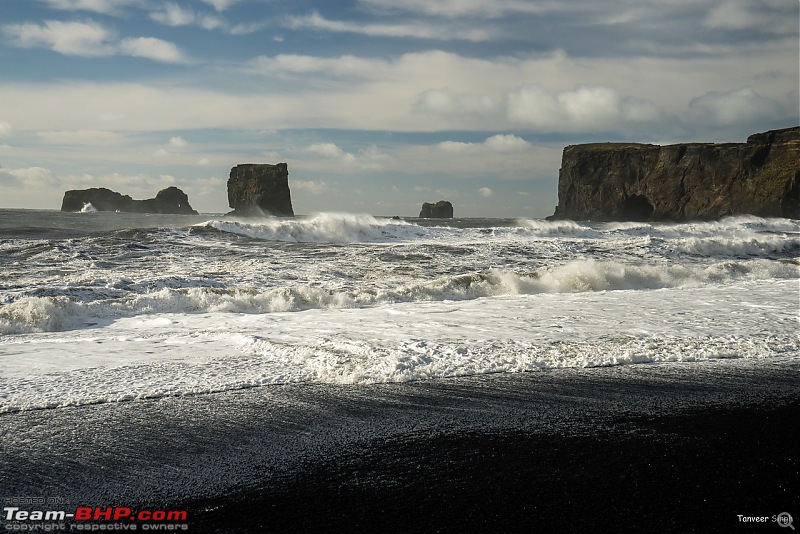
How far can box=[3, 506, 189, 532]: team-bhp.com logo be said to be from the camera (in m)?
2.67

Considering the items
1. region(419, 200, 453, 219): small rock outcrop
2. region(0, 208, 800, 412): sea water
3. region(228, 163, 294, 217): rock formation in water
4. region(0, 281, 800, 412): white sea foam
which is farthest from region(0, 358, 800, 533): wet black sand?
region(419, 200, 453, 219): small rock outcrop

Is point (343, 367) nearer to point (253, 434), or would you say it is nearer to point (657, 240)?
point (253, 434)

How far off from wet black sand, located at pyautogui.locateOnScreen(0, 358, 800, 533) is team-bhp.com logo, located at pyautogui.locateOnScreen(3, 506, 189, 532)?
0.07 meters

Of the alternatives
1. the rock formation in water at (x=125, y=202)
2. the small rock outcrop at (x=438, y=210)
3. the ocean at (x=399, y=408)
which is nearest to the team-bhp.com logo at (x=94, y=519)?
the ocean at (x=399, y=408)

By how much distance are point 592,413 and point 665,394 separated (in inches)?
32.4

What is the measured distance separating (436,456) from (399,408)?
914mm

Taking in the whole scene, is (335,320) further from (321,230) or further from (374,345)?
(321,230)

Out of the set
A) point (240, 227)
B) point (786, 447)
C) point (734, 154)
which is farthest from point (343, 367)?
point (734, 154)

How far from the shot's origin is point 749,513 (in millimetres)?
2738

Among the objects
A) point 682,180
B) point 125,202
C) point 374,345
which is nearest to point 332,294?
point 374,345

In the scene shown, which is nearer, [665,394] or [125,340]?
[665,394]

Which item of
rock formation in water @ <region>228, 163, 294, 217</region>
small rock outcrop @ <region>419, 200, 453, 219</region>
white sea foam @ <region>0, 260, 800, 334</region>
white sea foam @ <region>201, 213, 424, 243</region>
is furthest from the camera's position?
small rock outcrop @ <region>419, 200, 453, 219</region>

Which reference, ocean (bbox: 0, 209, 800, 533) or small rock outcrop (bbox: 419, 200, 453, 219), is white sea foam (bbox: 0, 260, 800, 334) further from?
small rock outcrop (bbox: 419, 200, 453, 219)

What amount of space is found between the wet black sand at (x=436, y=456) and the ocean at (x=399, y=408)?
2 centimetres
